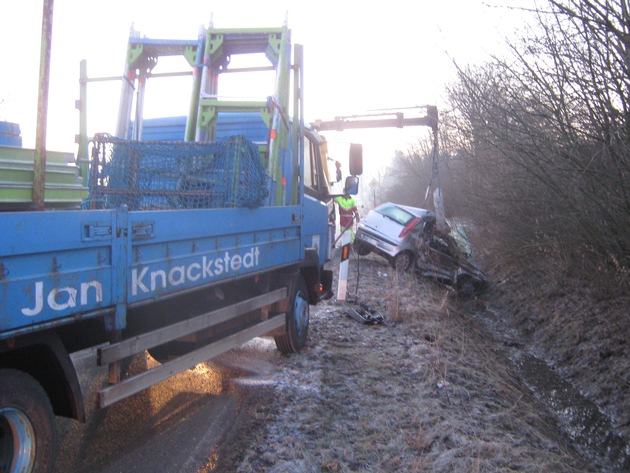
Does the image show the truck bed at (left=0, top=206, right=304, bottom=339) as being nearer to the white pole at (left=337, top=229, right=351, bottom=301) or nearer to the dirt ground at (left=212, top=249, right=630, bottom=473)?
the dirt ground at (left=212, top=249, right=630, bottom=473)

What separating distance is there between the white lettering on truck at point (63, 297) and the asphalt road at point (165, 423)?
1.17 metres

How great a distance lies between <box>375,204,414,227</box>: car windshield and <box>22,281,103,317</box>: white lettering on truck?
12051 mm

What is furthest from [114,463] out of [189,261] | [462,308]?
[462,308]

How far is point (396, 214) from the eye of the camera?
15.1m

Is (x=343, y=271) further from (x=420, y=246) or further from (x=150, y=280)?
(x=150, y=280)

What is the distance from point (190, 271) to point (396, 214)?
11.5 m

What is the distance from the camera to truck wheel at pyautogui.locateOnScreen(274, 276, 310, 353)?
6.38 m

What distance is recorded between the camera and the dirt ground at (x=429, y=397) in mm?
4094

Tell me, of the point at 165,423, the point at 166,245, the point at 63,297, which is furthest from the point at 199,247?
the point at 165,423

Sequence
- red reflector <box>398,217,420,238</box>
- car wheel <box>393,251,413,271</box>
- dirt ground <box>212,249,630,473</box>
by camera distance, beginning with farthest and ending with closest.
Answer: red reflector <box>398,217,420,238</box> → car wheel <box>393,251,413,271</box> → dirt ground <box>212,249,630,473</box>

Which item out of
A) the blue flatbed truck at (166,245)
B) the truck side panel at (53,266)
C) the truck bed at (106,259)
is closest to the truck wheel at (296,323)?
the blue flatbed truck at (166,245)

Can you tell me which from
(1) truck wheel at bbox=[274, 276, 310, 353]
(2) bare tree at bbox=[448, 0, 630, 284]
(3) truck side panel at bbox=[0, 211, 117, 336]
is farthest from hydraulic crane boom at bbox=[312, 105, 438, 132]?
(3) truck side panel at bbox=[0, 211, 117, 336]

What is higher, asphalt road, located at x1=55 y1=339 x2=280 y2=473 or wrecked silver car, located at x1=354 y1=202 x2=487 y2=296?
wrecked silver car, located at x1=354 y1=202 x2=487 y2=296

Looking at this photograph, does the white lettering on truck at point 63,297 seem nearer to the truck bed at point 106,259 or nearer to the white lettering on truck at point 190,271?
the truck bed at point 106,259
